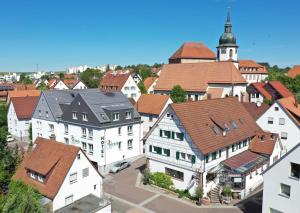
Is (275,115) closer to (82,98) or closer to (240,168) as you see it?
(240,168)

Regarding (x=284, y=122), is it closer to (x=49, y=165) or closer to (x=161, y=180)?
(x=161, y=180)

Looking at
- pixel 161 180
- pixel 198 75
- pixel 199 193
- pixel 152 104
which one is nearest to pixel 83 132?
pixel 161 180

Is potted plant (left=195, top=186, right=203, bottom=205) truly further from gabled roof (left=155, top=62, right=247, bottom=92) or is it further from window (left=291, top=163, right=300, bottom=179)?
gabled roof (left=155, top=62, right=247, bottom=92)

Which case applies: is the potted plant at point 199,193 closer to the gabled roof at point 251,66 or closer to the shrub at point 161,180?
the shrub at point 161,180

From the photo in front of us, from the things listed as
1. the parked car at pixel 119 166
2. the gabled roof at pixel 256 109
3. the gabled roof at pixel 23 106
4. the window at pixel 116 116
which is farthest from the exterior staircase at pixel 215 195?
the gabled roof at pixel 23 106

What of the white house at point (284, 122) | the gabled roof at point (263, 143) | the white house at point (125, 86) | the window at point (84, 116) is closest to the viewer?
the gabled roof at point (263, 143)

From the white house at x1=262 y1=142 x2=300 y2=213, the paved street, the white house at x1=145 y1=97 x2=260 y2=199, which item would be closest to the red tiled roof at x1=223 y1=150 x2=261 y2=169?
the white house at x1=145 y1=97 x2=260 y2=199
